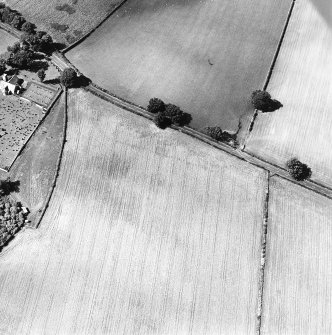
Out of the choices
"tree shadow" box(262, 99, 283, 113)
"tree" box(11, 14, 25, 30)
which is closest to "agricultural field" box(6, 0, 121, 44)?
"tree" box(11, 14, 25, 30)

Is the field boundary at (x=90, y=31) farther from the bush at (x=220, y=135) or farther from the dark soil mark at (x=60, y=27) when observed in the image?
the bush at (x=220, y=135)

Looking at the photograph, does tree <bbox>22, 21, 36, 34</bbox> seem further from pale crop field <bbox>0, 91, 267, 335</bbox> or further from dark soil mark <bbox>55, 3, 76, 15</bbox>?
pale crop field <bbox>0, 91, 267, 335</bbox>

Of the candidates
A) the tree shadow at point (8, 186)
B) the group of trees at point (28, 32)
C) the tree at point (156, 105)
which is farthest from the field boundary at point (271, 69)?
the group of trees at point (28, 32)

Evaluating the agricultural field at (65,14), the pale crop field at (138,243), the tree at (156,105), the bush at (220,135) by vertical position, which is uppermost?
the agricultural field at (65,14)

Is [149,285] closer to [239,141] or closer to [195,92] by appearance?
[239,141]

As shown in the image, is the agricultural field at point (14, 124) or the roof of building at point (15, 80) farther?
the roof of building at point (15, 80)

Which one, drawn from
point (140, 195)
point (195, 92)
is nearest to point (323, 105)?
point (195, 92)
